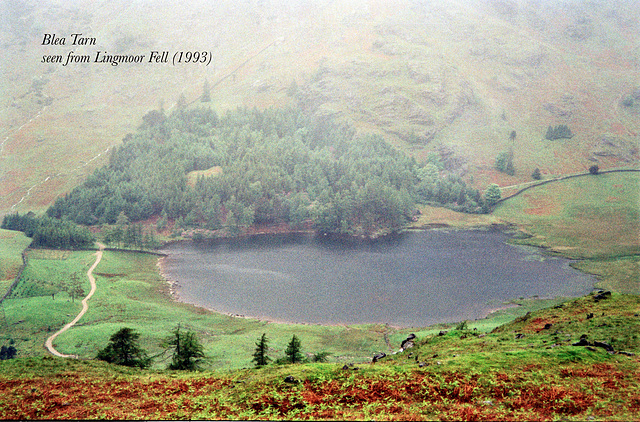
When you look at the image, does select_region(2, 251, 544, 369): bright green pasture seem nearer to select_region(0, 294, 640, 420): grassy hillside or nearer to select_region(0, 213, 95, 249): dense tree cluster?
select_region(0, 213, 95, 249): dense tree cluster

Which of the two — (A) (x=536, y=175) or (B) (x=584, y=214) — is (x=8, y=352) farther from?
(A) (x=536, y=175)

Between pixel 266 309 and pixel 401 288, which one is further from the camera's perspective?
pixel 401 288

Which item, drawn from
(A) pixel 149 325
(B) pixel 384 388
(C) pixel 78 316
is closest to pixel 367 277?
(A) pixel 149 325

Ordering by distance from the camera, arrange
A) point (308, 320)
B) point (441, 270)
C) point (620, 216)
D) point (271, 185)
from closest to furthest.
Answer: point (308, 320) → point (441, 270) → point (620, 216) → point (271, 185)

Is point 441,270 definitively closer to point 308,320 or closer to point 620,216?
A: point 308,320

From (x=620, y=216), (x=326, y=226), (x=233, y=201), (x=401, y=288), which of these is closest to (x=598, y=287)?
(x=401, y=288)

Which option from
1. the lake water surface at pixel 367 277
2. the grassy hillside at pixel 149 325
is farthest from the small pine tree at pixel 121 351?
the lake water surface at pixel 367 277

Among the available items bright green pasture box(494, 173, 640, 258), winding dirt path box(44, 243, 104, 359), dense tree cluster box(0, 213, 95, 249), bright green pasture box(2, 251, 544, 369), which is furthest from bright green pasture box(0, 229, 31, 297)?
bright green pasture box(494, 173, 640, 258)
